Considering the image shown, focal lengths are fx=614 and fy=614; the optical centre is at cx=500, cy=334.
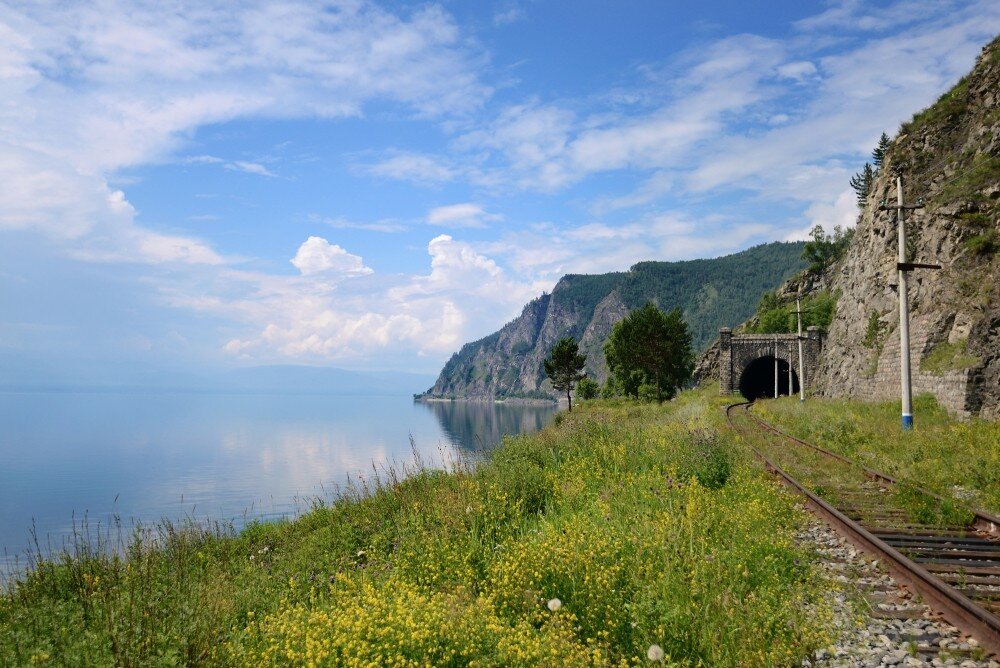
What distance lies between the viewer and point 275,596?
7.43m

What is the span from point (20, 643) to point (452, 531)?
4.57 m

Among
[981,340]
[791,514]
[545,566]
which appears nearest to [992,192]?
[981,340]

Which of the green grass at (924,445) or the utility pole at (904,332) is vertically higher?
the utility pole at (904,332)

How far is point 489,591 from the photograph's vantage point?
20.4ft

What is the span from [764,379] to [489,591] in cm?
8142

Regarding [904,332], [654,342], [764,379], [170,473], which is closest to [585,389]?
[764,379]

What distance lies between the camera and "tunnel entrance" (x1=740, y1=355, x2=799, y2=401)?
240 ft

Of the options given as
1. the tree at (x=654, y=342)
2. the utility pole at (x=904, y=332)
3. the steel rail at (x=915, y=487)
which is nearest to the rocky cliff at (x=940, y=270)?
the utility pole at (x=904, y=332)

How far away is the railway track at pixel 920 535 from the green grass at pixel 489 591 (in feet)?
3.08

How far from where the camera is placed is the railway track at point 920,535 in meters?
5.59

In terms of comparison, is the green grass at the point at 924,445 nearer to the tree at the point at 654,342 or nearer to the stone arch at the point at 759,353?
the tree at the point at 654,342

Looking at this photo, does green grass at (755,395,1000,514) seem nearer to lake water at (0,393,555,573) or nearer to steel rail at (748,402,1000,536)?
steel rail at (748,402,1000,536)

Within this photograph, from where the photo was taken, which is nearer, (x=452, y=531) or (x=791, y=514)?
(x=452, y=531)

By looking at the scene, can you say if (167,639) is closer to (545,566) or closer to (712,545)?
(545,566)
